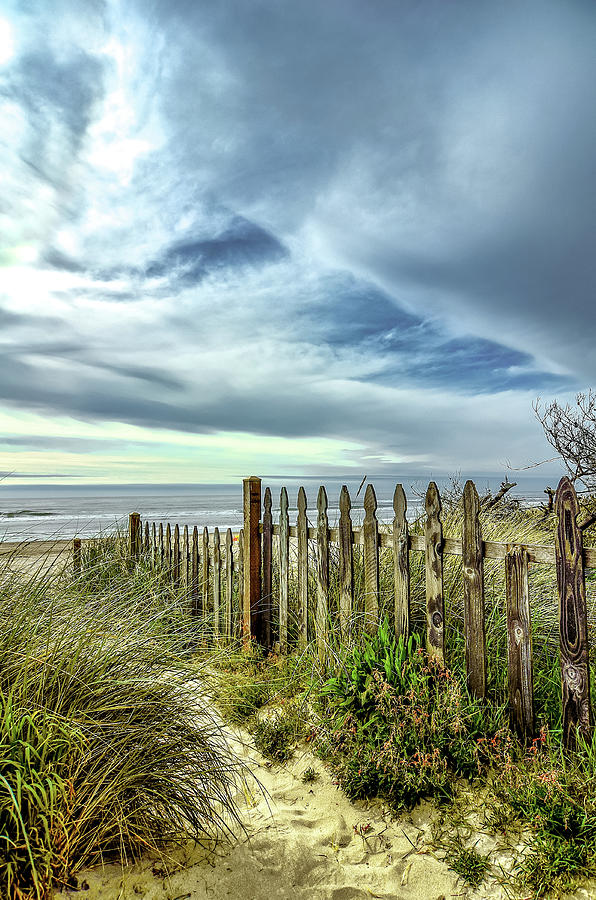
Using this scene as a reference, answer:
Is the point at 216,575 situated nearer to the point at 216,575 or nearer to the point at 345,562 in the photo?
the point at 216,575

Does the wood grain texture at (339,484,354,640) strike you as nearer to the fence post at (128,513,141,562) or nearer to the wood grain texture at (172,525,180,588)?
the wood grain texture at (172,525,180,588)

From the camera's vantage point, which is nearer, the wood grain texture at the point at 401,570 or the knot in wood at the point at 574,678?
the knot in wood at the point at 574,678

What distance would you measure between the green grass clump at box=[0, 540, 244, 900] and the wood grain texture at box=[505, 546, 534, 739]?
186 centimetres

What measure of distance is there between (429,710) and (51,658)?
7.27ft

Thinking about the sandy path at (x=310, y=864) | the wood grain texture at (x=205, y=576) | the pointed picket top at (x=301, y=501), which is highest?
the pointed picket top at (x=301, y=501)

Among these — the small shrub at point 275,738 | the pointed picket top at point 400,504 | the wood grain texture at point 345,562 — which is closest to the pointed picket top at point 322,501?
the wood grain texture at point 345,562

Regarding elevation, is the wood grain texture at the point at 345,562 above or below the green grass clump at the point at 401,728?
above

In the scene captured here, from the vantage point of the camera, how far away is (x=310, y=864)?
2783 mm

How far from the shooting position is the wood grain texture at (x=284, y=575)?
18.0ft

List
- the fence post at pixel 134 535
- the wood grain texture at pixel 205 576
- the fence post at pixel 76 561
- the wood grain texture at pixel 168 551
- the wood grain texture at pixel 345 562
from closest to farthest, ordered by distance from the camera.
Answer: the wood grain texture at pixel 345 562
the fence post at pixel 76 561
the wood grain texture at pixel 205 576
the wood grain texture at pixel 168 551
the fence post at pixel 134 535

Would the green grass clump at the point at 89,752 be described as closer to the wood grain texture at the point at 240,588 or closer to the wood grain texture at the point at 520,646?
the wood grain texture at the point at 520,646

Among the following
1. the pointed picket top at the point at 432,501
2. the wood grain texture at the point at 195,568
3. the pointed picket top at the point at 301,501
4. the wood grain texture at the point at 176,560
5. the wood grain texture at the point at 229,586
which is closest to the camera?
the pointed picket top at the point at 432,501

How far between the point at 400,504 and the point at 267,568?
7.29ft

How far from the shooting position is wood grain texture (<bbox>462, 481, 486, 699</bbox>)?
3.73 metres
